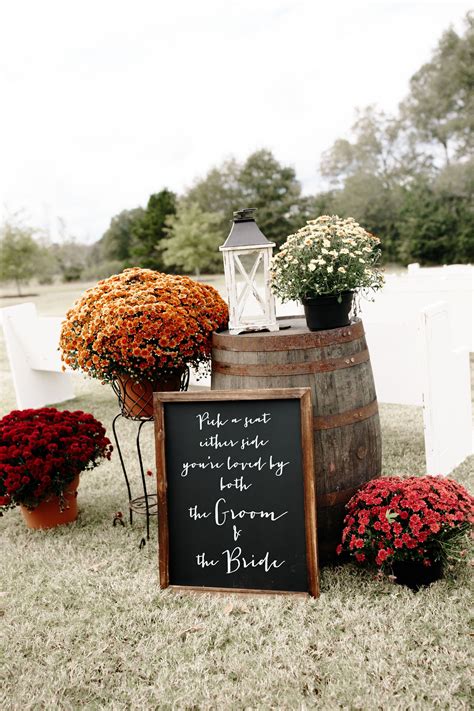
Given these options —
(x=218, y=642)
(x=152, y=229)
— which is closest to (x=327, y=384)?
(x=218, y=642)

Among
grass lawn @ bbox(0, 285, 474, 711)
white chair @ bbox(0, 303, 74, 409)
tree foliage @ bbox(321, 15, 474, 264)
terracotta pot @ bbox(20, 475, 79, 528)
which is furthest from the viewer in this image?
tree foliage @ bbox(321, 15, 474, 264)

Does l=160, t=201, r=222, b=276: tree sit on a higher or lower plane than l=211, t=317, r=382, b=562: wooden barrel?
higher

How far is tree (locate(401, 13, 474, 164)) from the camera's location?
2338 cm

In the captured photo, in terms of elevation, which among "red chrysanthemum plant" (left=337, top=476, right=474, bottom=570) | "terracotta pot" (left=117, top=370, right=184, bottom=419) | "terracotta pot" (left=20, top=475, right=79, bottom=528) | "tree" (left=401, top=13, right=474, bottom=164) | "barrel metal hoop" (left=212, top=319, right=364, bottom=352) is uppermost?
"tree" (left=401, top=13, right=474, bottom=164)

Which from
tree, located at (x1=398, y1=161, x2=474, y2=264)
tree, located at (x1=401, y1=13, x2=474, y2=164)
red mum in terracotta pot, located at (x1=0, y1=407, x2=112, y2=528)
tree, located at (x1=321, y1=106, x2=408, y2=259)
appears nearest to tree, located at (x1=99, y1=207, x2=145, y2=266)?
tree, located at (x1=321, y1=106, x2=408, y2=259)

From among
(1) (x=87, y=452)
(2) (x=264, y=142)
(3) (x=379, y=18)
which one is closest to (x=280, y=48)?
(3) (x=379, y=18)

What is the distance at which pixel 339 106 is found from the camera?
2378 cm

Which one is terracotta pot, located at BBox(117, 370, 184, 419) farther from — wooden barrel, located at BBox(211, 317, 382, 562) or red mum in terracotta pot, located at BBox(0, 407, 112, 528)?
red mum in terracotta pot, located at BBox(0, 407, 112, 528)

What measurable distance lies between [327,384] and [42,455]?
1.46 m

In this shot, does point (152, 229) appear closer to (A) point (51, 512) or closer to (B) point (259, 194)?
(B) point (259, 194)

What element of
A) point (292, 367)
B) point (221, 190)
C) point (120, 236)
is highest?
point (221, 190)

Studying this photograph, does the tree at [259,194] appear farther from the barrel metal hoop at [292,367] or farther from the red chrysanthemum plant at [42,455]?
the barrel metal hoop at [292,367]

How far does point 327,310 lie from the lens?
2.49 meters

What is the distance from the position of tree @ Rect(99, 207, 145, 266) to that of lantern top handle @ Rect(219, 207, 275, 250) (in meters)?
25.1
